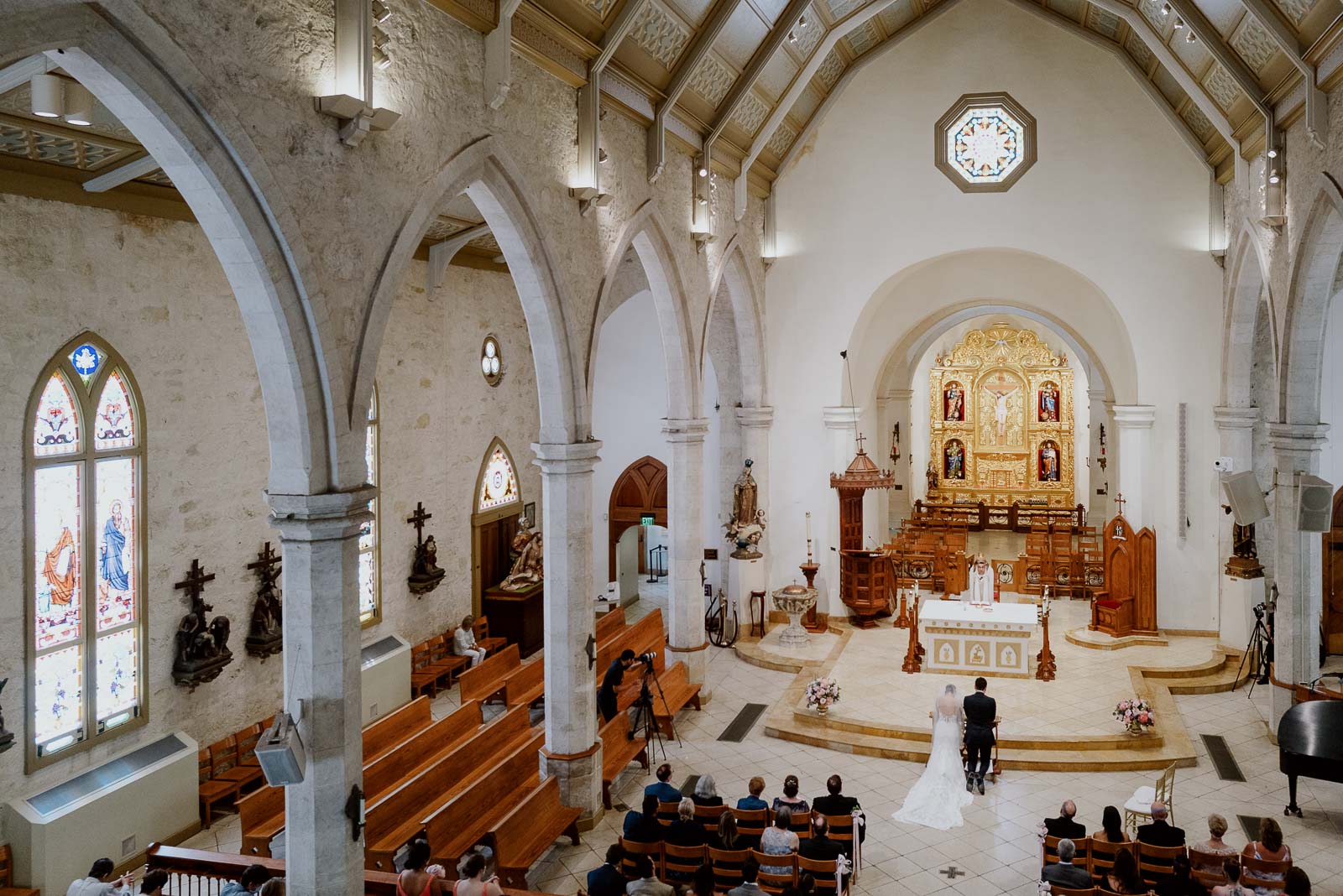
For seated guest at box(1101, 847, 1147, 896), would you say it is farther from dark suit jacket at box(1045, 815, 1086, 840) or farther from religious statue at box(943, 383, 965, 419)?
religious statue at box(943, 383, 965, 419)

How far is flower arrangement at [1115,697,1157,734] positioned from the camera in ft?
42.6

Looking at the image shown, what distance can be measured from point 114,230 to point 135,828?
19.5 ft

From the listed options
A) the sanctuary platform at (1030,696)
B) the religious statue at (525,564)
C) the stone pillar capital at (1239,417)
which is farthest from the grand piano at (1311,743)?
the religious statue at (525,564)

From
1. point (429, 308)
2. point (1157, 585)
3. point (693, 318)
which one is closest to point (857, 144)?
point (693, 318)

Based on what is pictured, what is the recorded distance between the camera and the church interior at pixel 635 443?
7273 millimetres

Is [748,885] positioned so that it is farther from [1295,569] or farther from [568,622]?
[1295,569]

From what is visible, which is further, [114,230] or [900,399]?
[900,399]

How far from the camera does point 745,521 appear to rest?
17375mm

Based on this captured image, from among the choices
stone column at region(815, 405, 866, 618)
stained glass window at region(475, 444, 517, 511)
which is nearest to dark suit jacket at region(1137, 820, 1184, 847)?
stone column at region(815, 405, 866, 618)

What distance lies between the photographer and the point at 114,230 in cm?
1087

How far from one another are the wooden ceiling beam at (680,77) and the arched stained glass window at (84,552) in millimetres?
6292

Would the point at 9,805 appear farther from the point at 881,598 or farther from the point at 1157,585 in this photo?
the point at 1157,585

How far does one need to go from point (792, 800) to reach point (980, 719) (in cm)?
322

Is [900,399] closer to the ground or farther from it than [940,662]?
farther from it
